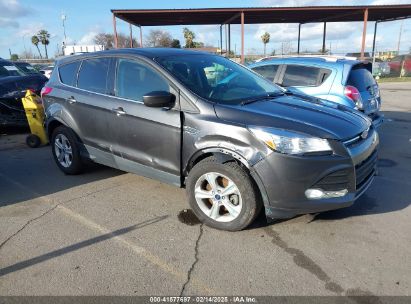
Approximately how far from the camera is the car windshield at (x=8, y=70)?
34.1 feet

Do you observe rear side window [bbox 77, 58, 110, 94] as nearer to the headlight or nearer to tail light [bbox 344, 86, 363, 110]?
the headlight

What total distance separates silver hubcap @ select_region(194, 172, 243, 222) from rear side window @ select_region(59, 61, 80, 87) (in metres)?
2.71

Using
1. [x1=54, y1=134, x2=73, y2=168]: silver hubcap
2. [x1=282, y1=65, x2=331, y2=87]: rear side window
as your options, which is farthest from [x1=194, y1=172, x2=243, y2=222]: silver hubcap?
[x1=282, y1=65, x2=331, y2=87]: rear side window

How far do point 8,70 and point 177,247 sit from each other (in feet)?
31.3

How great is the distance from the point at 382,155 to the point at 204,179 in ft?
13.7

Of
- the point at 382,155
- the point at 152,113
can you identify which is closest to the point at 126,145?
the point at 152,113

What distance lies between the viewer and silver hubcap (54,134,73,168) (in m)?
5.40

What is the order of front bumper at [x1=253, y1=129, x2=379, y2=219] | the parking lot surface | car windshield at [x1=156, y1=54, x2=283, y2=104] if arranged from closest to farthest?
the parking lot surface
front bumper at [x1=253, y1=129, x2=379, y2=219]
car windshield at [x1=156, y1=54, x2=283, y2=104]

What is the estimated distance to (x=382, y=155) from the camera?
648 centimetres

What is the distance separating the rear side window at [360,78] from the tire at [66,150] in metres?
4.56

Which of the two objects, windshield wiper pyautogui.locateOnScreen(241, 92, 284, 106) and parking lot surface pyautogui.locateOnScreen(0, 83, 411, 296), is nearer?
parking lot surface pyautogui.locateOnScreen(0, 83, 411, 296)

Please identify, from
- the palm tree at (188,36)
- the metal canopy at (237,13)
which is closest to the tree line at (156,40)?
the palm tree at (188,36)

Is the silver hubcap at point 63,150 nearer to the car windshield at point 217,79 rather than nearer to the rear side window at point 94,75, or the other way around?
the rear side window at point 94,75

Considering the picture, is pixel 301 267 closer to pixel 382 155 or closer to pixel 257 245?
pixel 257 245
